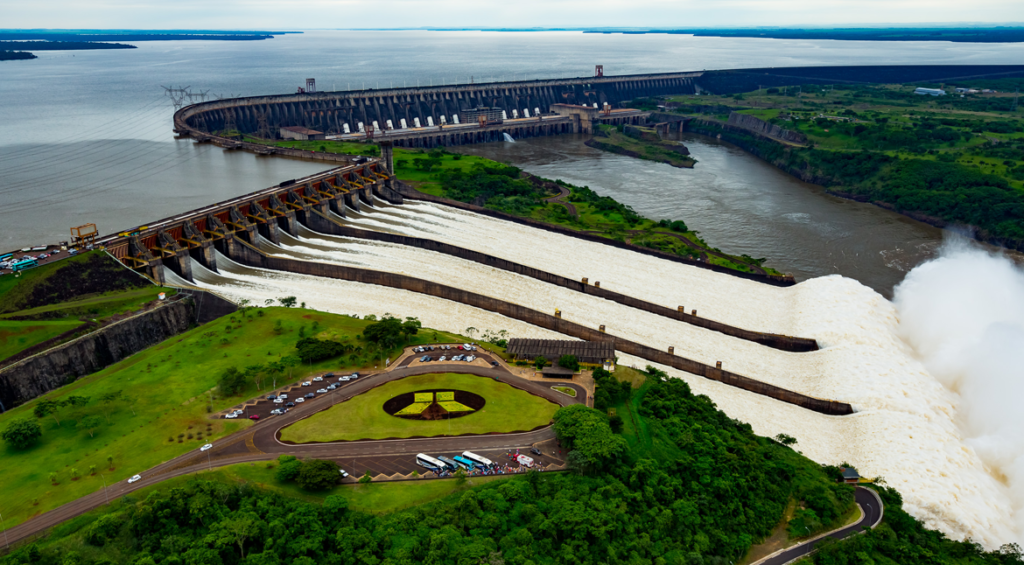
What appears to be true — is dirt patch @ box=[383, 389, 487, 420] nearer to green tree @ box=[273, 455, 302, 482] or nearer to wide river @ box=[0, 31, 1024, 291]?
green tree @ box=[273, 455, 302, 482]

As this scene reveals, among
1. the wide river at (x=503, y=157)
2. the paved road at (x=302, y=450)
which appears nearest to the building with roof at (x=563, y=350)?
the paved road at (x=302, y=450)

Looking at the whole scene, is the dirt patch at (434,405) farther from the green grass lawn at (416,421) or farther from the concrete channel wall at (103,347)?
the concrete channel wall at (103,347)

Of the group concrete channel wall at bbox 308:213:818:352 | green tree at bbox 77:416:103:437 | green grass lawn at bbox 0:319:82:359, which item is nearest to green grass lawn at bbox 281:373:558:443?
green tree at bbox 77:416:103:437

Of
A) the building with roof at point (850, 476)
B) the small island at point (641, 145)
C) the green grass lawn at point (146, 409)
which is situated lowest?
the building with roof at point (850, 476)

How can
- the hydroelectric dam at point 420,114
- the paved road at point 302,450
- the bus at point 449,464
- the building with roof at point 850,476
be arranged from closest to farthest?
the paved road at point 302,450
the bus at point 449,464
the building with roof at point 850,476
the hydroelectric dam at point 420,114

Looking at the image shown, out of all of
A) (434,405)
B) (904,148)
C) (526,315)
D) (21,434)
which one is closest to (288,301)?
(526,315)

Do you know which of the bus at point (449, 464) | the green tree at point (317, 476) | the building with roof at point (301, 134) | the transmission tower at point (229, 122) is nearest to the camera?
the green tree at point (317, 476)

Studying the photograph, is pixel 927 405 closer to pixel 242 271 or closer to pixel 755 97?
pixel 242 271
